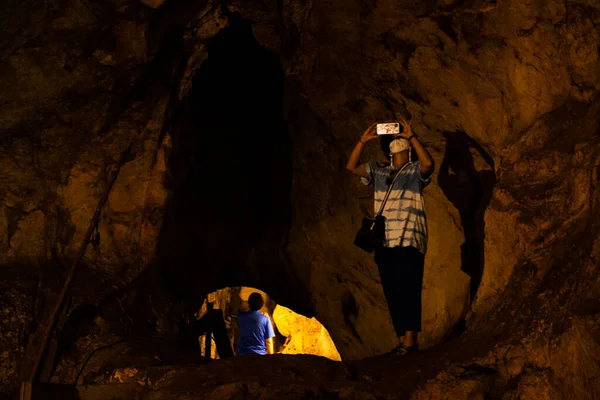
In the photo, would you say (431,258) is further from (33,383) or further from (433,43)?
(33,383)

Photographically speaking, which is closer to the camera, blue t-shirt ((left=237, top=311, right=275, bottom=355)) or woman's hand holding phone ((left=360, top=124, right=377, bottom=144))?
woman's hand holding phone ((left=360, top=124, right=377, bottom=144))

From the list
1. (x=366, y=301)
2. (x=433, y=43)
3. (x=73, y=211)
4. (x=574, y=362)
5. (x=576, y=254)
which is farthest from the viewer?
(x=366, y=301)

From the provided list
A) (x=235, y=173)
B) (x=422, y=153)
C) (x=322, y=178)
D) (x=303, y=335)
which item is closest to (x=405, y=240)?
(x=422, y=153)

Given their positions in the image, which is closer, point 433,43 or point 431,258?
point 433,43

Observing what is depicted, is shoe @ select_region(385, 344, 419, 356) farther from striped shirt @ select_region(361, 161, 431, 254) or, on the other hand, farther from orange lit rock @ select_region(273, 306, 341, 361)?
orange lit rock @ select_region(273, 306, 341, 361)

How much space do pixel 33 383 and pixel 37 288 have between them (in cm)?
122

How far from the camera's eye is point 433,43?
511cm

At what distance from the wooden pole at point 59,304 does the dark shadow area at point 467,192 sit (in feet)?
9.57

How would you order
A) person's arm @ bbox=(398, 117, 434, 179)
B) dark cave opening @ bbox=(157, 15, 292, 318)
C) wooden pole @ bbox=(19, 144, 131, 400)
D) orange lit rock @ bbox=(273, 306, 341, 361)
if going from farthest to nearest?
orange lit rock @ bbox=(273, 306, 341, 361)
dark cave opening @ bbox=(157, 15, 292, 318)
person's arm @ bbox=(398, 117, 434, 179)
wooden pole @ bbox=(19, 144, 131, 400)

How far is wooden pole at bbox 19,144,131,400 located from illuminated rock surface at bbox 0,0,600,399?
0.13 meters

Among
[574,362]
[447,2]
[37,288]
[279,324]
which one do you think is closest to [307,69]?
[447,2]

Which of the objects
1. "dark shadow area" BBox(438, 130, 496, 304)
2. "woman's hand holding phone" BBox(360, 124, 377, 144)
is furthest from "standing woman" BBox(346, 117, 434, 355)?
"dark shadow area" BBox(438, 130, 496, 304)

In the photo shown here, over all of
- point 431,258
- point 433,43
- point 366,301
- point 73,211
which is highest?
point 433,43

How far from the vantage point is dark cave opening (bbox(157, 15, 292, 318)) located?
7414 millimetres
